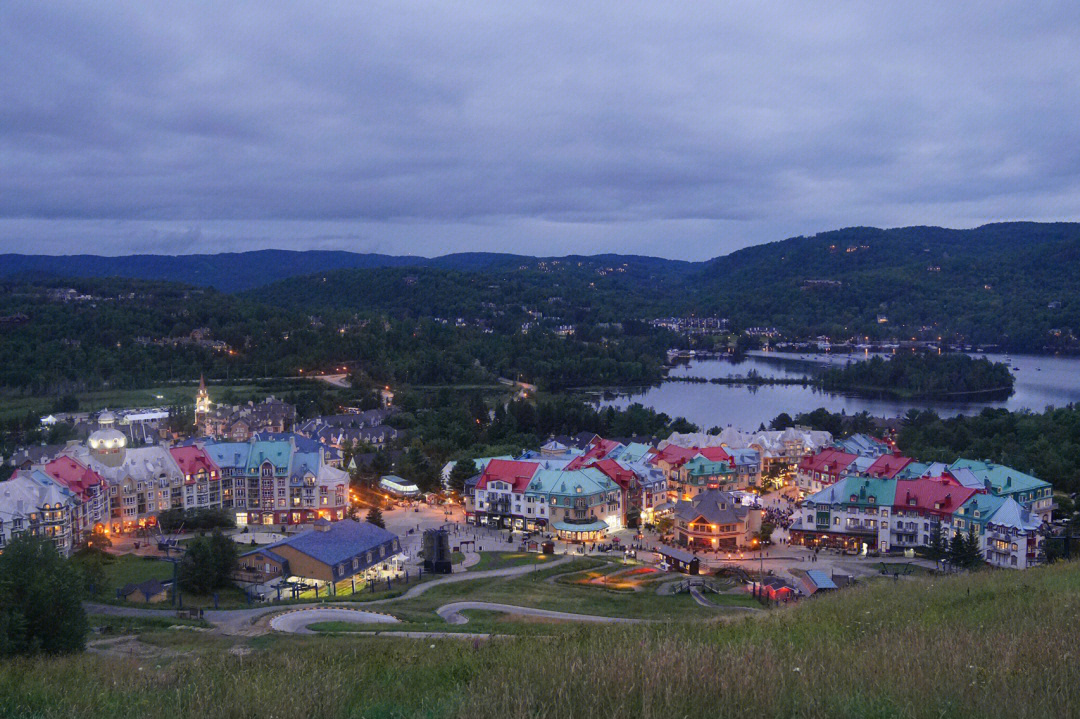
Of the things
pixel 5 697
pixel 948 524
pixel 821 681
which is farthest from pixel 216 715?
pixel 948 524

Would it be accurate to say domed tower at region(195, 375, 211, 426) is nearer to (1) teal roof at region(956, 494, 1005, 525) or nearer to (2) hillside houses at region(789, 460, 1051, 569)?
Result: (2) hillside houses at region(789, 460, 1051, 569)

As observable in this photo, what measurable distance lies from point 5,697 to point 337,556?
17637 mm

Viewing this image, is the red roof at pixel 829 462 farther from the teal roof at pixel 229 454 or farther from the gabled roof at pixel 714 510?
the teal roof at pixel 229 454

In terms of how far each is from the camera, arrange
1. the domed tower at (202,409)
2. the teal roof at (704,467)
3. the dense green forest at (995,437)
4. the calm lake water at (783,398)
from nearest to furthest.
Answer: the dense green forest at (995,437) < the teal roof at (704,467) < the domed tower at (202,409) < the calm lake water at (783,398)

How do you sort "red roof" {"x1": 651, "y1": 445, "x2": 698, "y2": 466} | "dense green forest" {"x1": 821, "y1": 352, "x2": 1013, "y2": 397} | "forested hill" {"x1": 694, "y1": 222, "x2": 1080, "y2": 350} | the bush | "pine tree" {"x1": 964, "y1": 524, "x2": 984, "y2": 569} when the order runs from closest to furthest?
1. the bush
2. "pine tree" {"x1": 964, "y1": 524, "x2": 984, "y2": 569}
3. "red roof" {"x1": 651, "y1": 445, "x2": 698, "y2": 466}
4. "dense green forest" {"x1": 821, "y1": 352, "x2": 1013, "y2": 397}
5. "forested hill" {"x1": 694, "y1": 222, "x2": 1080, "y2": 350}

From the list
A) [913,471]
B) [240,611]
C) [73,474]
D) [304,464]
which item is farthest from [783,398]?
[240,611]

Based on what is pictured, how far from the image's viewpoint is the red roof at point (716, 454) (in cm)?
3488

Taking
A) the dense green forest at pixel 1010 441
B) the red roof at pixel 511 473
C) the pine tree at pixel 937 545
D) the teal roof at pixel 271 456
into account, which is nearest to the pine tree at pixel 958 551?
the pine tree at pixel 937 545

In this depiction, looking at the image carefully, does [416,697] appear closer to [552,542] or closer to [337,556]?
[337,556]

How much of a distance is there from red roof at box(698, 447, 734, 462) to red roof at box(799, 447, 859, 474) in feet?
10.5

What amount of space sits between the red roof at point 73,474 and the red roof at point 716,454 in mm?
22887

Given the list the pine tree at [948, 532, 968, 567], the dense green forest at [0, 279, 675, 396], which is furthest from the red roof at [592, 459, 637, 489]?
the dense green forest at [0, 279, 675, 396]

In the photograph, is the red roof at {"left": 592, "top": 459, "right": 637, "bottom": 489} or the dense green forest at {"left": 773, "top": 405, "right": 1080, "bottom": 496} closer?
the red roof at {"left": 592, "top": 459, "right": 637, "bottom": 489}

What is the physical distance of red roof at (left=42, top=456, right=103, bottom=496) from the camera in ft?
87.2
